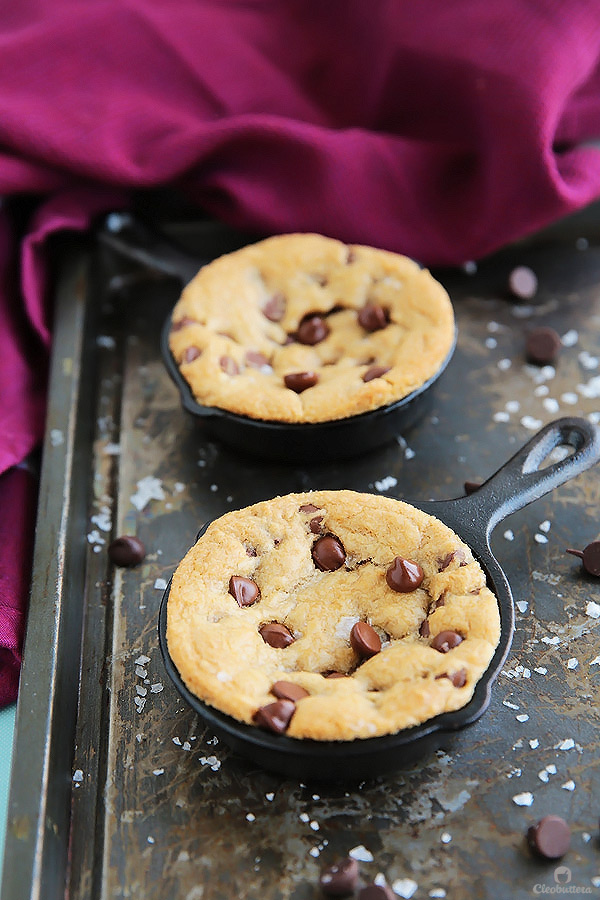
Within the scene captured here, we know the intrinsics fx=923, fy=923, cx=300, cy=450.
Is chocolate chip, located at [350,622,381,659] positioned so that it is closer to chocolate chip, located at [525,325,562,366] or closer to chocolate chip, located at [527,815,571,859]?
chocolate chip, located at [527,815,571,859]

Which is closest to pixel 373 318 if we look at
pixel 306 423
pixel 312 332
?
pixel 312 332

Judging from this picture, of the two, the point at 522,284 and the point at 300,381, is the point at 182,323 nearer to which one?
the point at 300,381

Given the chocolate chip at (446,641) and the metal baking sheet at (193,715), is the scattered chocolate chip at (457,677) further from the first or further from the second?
the metal baking sheet at (193,715)

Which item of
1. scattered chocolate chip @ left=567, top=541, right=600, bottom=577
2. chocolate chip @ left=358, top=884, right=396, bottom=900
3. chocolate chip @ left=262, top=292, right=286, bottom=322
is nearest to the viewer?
chocolate chip @ left=358, top=884, right=396, bottom=900

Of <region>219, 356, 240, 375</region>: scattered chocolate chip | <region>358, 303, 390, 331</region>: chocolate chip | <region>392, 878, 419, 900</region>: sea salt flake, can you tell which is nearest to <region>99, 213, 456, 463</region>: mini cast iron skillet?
<region>219, 356, 240, 375</region>: scattered chocolate chip

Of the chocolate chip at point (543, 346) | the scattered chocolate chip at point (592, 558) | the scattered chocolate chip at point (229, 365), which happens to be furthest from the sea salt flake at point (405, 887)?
the chocolate chip at point (543, 346)

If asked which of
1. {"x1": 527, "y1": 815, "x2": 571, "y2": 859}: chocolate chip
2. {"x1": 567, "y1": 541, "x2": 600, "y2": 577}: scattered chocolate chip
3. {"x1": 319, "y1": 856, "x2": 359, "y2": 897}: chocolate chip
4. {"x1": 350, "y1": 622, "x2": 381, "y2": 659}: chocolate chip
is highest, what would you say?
{"x1": 567, "y1": 541, "x2": 600, "y2": 577}: scattered chocolate chip

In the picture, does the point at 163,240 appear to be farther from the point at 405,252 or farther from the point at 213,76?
the point at 405,252
